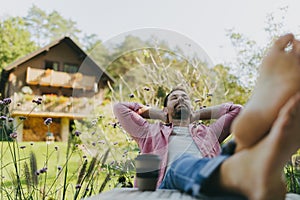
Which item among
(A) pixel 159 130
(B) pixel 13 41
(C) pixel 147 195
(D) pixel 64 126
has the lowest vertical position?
(D) pixel 64 126

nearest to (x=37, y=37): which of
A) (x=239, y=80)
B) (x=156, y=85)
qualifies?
(x=239, y=80)

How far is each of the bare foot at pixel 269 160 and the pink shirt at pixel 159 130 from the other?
794 millimetres

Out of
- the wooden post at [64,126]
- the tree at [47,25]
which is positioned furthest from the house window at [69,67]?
the tree at [47,25]

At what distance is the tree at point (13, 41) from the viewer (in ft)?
40.4

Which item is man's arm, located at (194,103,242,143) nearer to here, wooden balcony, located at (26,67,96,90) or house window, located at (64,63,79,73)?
wooden balcony, located at (26,67,96,90)

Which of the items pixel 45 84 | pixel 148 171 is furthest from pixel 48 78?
pixel 148 171

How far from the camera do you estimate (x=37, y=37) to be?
15023 mm

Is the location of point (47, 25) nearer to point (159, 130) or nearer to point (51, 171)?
point (51, 171)

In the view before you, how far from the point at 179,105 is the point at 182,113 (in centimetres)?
4

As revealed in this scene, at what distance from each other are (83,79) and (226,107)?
55 cm

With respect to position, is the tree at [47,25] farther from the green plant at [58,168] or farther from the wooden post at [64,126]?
the green plant at [58,168]

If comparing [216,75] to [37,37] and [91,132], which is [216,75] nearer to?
[91,132]

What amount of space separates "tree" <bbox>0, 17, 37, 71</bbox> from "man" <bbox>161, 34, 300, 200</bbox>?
11.9 meters

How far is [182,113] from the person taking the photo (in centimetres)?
174
